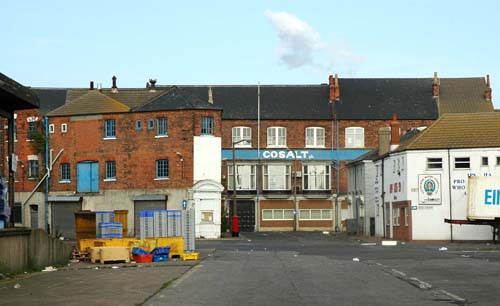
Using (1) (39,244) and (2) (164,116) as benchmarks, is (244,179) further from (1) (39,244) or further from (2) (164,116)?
(1) (39,244)

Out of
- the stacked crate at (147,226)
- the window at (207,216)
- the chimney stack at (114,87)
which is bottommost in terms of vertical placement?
the window at (207,216)

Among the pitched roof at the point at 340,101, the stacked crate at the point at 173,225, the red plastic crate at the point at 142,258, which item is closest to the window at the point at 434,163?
the stacked crate at the point at 173,225

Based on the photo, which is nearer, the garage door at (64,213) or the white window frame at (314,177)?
the garage door at (64,213)

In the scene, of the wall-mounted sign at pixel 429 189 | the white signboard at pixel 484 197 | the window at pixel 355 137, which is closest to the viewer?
the white signboard at pixel 484 197

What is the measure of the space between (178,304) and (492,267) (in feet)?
42.8

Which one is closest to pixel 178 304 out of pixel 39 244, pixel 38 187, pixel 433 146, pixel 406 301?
pixel 406 301

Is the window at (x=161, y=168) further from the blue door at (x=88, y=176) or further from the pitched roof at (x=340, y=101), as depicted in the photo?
the pitched roof at (x=340, y=101)

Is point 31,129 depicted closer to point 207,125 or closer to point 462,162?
point 207,125

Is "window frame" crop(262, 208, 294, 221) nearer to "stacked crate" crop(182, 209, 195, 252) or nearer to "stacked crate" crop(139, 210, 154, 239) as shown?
"stacked crate" crop(182, 209, 195, 252)

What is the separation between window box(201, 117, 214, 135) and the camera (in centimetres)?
6750

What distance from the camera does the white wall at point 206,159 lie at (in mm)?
66562

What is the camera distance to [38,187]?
7169cm

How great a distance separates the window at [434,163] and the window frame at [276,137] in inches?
1232

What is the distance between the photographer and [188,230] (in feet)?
122
